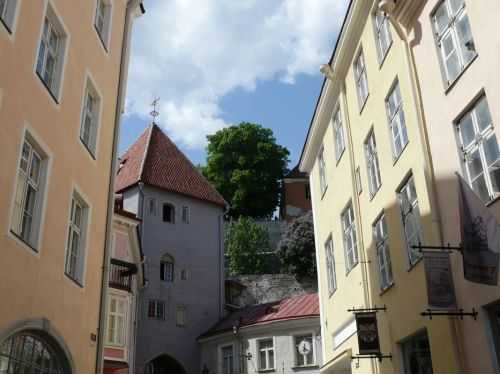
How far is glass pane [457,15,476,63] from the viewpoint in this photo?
10266 millimetres

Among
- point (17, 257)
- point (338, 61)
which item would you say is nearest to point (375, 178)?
point (338, 61)

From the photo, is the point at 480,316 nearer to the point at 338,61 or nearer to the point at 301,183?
the point at 338,61

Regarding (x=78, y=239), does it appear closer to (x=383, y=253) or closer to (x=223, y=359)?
(x=383, y=253)

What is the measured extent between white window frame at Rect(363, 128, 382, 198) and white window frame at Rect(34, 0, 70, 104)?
7.48 meters

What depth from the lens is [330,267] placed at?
19.8 meters

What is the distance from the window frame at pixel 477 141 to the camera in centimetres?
950

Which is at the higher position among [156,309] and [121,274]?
[156,309]

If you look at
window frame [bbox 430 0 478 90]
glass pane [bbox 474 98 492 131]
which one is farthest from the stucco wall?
glass pane [bbox 474 98 492 131]

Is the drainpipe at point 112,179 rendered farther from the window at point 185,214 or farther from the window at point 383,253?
the window at point 185,214

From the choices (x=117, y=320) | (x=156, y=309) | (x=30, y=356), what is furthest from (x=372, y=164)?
(x=156, y=309)

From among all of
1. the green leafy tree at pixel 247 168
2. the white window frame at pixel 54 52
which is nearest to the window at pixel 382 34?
the white window frame at pixel 54 52

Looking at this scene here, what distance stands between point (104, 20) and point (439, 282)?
10297 millimetres

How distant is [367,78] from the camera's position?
15.9m

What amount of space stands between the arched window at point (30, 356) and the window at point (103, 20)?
744cm
